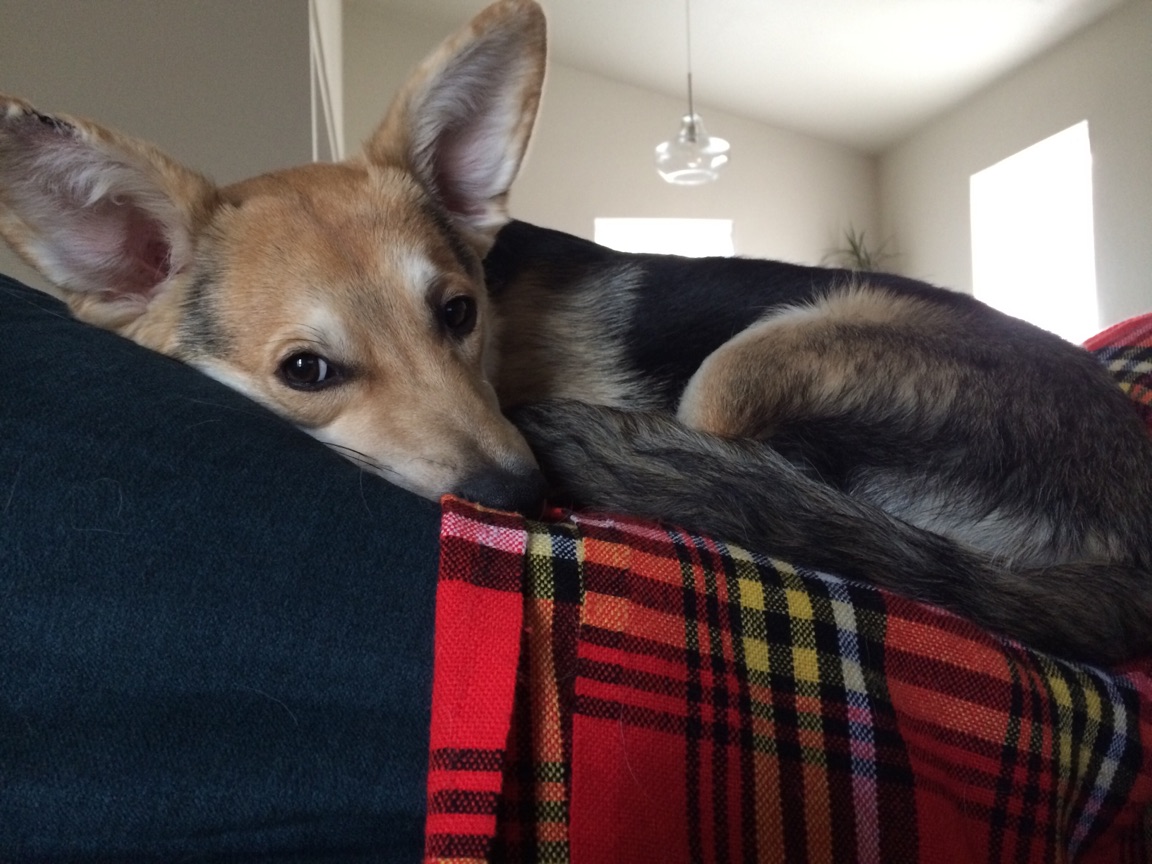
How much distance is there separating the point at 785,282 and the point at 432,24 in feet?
21.5

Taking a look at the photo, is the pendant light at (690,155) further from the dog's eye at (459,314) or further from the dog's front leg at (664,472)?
the dog's front leg at (664,472)

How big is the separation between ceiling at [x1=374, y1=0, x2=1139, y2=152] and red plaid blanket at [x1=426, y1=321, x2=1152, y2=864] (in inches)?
240

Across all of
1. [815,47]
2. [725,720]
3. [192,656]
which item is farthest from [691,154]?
[192,656]

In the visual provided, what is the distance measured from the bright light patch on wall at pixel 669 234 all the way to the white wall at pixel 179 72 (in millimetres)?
5354

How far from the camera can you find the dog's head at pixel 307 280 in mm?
1026

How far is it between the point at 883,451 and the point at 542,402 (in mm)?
507

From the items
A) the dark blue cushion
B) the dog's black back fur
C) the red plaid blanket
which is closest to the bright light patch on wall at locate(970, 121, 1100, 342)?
the dog's black back fur

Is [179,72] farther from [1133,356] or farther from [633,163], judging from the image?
[633,163]

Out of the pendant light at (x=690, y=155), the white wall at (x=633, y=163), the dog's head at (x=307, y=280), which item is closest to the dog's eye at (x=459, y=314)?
the dog's head at (x=307, y=280)

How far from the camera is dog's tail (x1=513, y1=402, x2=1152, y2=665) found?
87 cm

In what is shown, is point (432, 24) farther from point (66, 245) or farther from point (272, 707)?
point (272, 707)

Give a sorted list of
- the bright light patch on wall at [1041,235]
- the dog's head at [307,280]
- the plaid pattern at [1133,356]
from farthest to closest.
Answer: the bright light patch on wall at [1041,235] < the plaid pattern at [1133,356] < the dog's head at [307,280]

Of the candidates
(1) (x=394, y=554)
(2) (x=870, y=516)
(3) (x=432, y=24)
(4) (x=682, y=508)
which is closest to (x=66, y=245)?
(1) (x=394, y=554)

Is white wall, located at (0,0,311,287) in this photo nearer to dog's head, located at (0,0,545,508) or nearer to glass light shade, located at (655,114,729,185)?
dog's head, located at (0,0,545,508)
